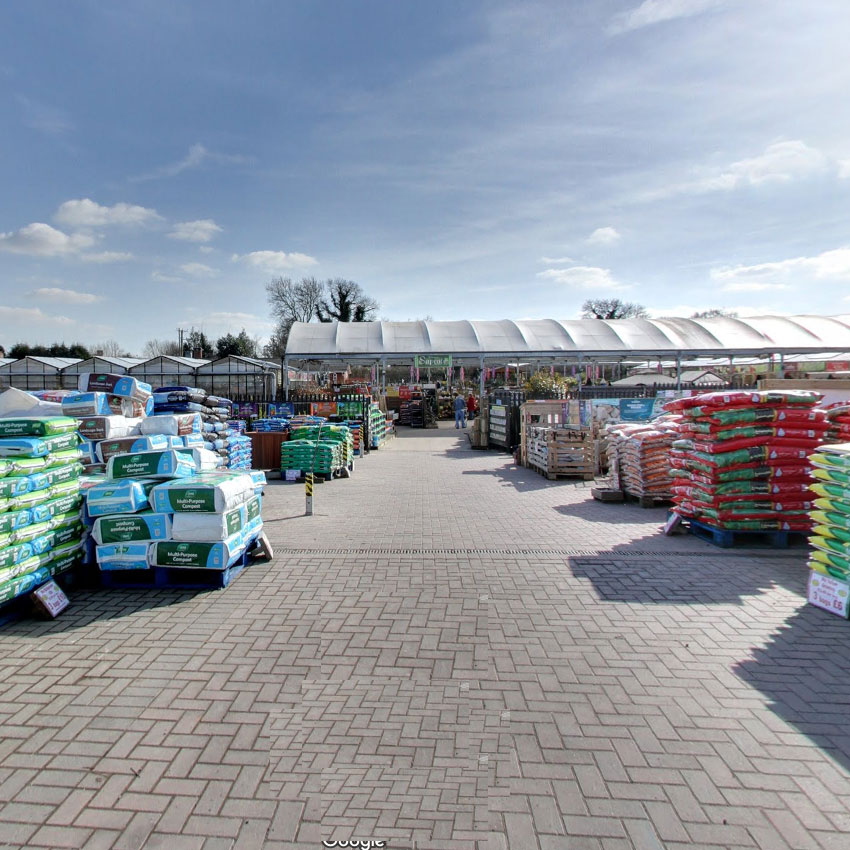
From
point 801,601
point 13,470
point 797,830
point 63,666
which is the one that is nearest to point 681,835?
point 797,830

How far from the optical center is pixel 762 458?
296 inches

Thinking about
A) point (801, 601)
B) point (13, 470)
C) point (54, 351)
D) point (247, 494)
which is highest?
point (54, 351)

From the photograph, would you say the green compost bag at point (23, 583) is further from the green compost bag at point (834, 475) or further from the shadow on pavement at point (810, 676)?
the green compost bag at point (834, 475)

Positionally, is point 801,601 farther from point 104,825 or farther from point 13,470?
point 13,470

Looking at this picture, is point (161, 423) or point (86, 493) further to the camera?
point (161, 423)

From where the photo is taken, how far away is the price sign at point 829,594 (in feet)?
16.7

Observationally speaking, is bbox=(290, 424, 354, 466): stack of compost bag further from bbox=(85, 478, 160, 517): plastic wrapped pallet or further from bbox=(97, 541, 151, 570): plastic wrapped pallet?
bbox=(97, 541, 151, 570): plastic wrapped pallet

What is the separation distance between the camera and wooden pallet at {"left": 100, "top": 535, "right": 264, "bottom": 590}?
607 centimetres

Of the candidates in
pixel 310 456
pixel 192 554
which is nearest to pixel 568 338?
pixel 310 456

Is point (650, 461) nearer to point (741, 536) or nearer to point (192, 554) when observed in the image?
point (741, 536)

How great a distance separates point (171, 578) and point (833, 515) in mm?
6679

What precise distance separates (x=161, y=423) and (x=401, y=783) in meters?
7.43

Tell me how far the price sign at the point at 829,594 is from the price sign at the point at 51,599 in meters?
7.11

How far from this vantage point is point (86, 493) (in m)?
6.23
